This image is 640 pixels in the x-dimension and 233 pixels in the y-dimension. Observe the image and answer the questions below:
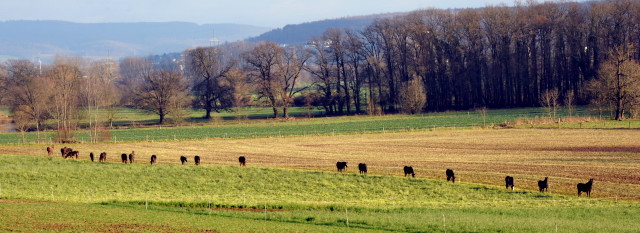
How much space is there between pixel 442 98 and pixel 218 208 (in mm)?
74565

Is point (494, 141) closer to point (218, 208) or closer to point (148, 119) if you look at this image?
point (218, 208)

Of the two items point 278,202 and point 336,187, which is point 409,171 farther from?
point 278,202

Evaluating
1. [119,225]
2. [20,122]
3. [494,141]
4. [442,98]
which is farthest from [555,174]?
[442,98]

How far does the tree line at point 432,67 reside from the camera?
89000 mm

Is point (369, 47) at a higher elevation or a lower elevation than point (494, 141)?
higher

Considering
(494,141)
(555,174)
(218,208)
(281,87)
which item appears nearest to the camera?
(218,208)

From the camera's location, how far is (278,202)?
29016 millimetres

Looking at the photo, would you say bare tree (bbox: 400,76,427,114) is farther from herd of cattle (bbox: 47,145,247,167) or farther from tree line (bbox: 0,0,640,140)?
herd of cattle (bbox: 47,145,247,167)

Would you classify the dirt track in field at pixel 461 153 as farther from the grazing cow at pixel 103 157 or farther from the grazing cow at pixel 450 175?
the grazing cow at pixel 103 157

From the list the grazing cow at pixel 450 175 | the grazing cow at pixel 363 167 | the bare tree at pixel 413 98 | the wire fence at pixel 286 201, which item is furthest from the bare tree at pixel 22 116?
the bare tree at pixel 413 98

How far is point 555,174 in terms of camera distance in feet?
120

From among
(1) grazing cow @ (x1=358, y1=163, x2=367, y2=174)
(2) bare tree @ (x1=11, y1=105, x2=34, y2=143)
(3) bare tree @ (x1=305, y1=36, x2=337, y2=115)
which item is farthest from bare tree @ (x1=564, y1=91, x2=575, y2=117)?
(2) bare tree @ (x1=11, y1=105, x2=34, y2=143)

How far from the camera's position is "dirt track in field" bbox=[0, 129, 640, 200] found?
36000mm

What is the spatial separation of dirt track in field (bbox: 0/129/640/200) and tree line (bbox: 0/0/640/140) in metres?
26.8
